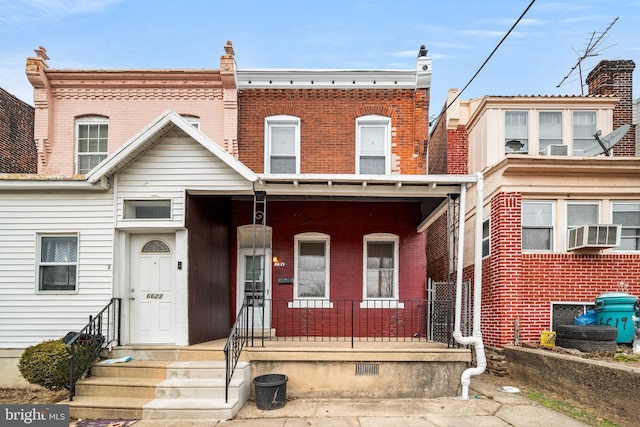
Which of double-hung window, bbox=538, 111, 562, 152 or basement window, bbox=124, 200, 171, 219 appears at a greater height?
double-hung window, bbox=538, 111, 562, 152

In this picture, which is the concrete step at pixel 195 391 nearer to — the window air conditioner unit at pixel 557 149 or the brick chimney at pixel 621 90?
the window air conditioner unit at pixel 557 149

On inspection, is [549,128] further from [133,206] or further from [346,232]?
[133,206]

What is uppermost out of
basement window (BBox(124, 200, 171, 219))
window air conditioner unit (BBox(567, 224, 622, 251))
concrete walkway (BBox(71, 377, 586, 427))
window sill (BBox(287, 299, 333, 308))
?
basement window (BBox(124, 200, 171, 219))

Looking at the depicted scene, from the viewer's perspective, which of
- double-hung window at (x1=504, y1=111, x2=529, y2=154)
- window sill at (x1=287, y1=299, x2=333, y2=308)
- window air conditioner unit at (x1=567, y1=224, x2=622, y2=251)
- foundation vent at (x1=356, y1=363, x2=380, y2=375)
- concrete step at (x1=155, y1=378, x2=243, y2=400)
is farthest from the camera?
double-hung window at (x1=504, y1=111, x2=529, y2=154)

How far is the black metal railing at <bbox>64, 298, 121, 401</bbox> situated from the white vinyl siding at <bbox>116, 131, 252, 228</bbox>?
1726 mm

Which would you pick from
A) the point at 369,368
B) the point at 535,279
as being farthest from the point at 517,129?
the point at 369,368

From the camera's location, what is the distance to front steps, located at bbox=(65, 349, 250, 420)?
23.0 ft

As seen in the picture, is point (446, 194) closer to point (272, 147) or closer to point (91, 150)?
point (272, 147)

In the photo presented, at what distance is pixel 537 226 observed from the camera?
34.4 ft

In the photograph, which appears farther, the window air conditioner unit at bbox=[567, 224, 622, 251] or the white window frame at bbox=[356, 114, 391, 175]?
the white window frame at bbox=[356, 114, 391, 175]

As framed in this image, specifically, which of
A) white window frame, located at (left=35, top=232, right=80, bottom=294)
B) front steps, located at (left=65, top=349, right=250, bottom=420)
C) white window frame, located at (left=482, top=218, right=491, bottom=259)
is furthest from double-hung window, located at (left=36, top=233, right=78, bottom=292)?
white window frame, located at (left=482, top=218, right=491, bottom=259)

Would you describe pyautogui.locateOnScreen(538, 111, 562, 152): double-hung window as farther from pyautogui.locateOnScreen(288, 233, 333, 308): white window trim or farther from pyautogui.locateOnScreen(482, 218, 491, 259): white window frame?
pyautogui.locateOnScreen(288, 233, 333, 308): white window trim

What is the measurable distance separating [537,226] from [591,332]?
268 centimetres

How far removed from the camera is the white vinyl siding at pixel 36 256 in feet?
28.9
